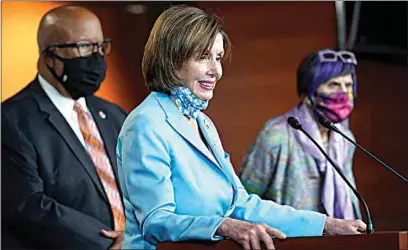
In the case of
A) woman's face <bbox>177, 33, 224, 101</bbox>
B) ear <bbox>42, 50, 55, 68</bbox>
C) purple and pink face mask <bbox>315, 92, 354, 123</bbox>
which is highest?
woman's face <bbox>177, 33, 224, 101</bbox>

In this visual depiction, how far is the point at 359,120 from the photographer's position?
4582 millimetres

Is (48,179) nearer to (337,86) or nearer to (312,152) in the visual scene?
(312,152)

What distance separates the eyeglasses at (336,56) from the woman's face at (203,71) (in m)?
1.76

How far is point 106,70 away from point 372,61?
1.29 meters

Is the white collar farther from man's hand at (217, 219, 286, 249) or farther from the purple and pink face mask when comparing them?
man's hand at (217, 219, 286, 249)

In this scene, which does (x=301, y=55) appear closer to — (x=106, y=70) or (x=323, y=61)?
Answer: (x=323, y=61)

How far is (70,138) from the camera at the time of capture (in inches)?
149

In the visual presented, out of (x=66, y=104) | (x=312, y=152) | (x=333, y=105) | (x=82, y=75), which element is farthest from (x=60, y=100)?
(x=333, y=105)

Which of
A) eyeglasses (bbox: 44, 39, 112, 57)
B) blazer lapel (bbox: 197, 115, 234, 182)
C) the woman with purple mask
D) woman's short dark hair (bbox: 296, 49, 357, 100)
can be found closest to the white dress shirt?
eyeglasses (bbox: 44, 39, 112, 57)

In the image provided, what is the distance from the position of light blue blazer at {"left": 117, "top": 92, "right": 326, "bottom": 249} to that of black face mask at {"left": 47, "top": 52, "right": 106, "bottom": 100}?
1327 millimetres

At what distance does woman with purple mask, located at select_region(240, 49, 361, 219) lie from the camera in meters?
4.10

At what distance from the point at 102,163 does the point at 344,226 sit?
1.43m

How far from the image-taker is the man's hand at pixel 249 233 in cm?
224

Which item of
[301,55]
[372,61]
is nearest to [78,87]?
[301,55]
